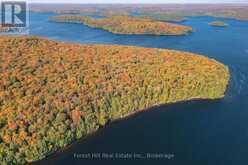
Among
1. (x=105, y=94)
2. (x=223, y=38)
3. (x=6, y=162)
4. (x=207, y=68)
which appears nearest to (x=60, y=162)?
(x=6, y=162)

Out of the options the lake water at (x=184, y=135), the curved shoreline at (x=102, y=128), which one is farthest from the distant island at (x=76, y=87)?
the lake water at (x=184, y=135)

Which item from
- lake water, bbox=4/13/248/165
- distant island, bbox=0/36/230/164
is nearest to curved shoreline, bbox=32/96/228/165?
lake water, bbox=4/13/248/165

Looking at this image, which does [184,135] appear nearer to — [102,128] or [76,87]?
[102,128]

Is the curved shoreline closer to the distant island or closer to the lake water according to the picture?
the lake water

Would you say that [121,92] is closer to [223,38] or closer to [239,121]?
[239,121]

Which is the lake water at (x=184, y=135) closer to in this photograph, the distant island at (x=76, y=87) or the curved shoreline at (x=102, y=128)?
the curved shoreline at (x=102, y=128)

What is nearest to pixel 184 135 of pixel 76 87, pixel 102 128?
pixel 102 128

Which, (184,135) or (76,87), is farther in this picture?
(76,87)

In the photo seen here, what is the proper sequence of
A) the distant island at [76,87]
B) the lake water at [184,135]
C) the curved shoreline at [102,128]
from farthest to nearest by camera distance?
the lake water at [184,135] < the curved shoreline at [102,128] < the distant island at [76,87]
